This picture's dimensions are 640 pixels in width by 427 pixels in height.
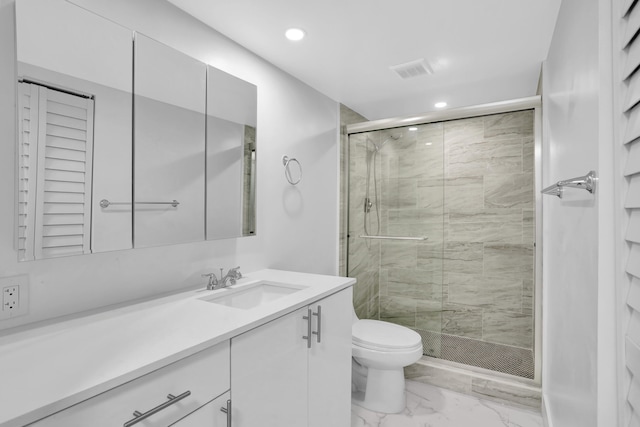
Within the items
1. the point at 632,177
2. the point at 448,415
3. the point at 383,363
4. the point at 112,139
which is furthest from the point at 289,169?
the point at 448,415

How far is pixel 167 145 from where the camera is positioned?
4.78ft

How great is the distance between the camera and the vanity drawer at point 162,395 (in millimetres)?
737

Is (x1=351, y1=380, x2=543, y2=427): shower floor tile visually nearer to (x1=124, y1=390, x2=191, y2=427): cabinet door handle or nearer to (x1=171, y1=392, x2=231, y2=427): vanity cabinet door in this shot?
(x1=171, y1=392, x2=231, y2=427): vanity cabinet door

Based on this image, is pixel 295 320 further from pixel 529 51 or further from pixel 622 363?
pixel 529 51

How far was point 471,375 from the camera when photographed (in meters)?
2.46

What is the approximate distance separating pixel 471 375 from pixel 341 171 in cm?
183

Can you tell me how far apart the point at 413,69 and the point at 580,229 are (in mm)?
1484

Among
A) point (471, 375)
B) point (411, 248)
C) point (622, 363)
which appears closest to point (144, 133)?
point (622, 363)

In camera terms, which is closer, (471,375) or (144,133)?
(144,133)

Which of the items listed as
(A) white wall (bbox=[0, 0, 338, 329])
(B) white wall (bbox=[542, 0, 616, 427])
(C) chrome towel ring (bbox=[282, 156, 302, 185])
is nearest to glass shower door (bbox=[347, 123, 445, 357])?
(A) white wall (bbox=[0, 0, 338, 329])

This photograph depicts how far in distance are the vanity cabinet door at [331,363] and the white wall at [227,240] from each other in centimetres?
58

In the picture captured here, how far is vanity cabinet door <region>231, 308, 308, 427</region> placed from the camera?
1132 mm

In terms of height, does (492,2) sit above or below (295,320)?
above

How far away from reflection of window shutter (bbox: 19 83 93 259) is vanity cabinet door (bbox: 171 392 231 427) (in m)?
0.68
